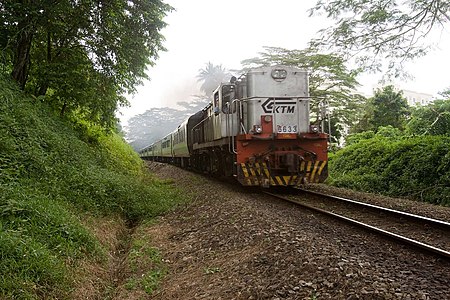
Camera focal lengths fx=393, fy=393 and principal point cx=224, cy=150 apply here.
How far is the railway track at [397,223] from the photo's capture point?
495 cm

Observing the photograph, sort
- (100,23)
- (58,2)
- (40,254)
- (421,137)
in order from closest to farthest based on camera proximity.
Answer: (40,254) < (58,2) < (100,23) < (421,137)

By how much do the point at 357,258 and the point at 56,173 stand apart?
5.51 m

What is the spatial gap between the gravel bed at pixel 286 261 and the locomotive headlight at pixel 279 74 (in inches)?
170

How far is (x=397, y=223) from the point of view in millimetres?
6426

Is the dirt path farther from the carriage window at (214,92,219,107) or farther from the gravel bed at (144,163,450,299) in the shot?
the carriage window at (214,92,219,107)

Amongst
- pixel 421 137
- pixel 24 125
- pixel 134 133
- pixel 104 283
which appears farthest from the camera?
pixel 134 133

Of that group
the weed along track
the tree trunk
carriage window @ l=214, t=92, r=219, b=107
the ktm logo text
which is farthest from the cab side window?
the tree trunk

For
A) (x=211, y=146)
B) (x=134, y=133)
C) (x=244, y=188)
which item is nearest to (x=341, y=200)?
(x=244, y=188)

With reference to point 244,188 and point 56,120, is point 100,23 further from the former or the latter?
point 244,188

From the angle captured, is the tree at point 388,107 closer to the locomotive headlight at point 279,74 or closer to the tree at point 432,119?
the tree at point 432,119

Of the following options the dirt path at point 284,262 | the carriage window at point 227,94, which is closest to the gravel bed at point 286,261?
the dirt path at point 284,262

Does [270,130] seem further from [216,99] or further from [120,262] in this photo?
[120,262]

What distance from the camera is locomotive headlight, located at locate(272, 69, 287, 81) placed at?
1036 centimetres

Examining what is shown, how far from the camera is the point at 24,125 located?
814cm
